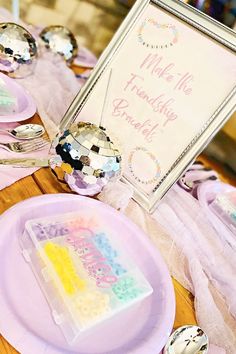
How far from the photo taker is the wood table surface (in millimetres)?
619

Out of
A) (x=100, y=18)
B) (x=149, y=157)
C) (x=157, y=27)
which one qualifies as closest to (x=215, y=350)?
(x=149, y=157)

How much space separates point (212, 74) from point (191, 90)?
0.05 m

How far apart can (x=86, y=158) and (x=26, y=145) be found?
0.55 ft

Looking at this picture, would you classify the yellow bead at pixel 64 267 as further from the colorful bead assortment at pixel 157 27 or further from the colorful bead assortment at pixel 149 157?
the colorful bead assortment at pixel 157 27

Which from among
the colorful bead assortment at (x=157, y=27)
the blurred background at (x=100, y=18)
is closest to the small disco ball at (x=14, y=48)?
the colorful bead assortment at (x=157, y=27)

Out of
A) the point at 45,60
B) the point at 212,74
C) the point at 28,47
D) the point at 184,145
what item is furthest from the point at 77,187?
the point at 45,60

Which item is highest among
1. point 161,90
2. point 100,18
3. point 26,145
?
point 161,90

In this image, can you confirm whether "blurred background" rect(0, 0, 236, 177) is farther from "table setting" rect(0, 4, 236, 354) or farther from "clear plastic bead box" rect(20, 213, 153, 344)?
"clear plastic bead box" rect(20, 213, 153, 344)

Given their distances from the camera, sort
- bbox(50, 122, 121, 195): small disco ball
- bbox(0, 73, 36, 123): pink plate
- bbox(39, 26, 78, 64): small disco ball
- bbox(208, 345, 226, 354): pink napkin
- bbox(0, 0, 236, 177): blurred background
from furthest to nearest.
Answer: bbox(0, 0, 236, 177): blurred background < bbox(39, 26, 78, 64): small disco ball < bbox(0, 73, 36, 123): pink plate < bbox(50, 122, 121, 195): small disco ball < bbox(208, 345, 226, 354): pink napkin

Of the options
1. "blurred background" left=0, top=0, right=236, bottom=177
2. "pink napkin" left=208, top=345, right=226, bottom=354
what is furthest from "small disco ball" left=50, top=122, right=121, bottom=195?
"blurred background" left=0, top=0, right=236, bottom=177

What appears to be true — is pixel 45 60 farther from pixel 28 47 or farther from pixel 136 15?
pixel 136 15

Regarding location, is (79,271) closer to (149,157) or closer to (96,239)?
(96,239)

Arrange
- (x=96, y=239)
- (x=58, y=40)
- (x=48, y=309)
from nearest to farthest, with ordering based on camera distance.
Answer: (x=48, y=309), (x=96, y=239), (x=58, y=40)

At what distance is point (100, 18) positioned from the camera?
315 centimetres
